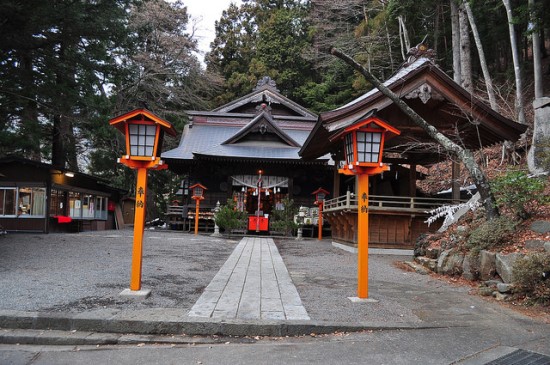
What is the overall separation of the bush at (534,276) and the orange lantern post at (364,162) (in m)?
2.28

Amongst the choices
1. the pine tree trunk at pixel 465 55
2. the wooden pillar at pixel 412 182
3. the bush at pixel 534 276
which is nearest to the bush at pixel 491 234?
the bush at pixel 534 276

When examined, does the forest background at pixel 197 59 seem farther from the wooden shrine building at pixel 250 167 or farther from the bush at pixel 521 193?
the bush at pixel 521 193

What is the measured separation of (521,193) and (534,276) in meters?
2.25

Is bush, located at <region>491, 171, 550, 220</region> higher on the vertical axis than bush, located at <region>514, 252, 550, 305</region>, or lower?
higher

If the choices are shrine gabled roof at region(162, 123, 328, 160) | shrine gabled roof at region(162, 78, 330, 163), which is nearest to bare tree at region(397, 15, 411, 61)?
shrine gabled roof at region(162, 78, 330, 163)

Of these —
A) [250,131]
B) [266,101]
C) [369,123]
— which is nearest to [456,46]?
[250,131]

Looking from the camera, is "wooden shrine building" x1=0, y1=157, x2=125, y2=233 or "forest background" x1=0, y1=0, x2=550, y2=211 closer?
"forest background" x1=0, y1=0, x2=550, y2=211

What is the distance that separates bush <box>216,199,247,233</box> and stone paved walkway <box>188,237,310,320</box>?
29.3 ft

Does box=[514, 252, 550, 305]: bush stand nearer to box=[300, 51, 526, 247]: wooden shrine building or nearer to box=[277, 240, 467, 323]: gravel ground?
Result: box=[277, 240, 467, 323]: gravel ground

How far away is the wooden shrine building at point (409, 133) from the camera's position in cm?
1142

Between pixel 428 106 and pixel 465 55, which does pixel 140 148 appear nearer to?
pixel 428 106

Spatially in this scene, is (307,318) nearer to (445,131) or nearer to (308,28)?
(445,131)

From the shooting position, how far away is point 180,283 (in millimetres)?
7098

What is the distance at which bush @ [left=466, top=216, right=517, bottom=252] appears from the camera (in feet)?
24.1
